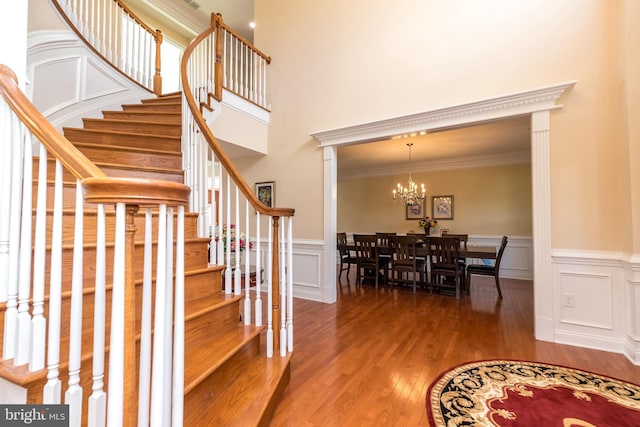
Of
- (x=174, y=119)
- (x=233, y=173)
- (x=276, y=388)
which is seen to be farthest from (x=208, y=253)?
(x=174, y=119)

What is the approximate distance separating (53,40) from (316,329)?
417cm

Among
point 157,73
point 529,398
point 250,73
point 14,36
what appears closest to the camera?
point 14,36

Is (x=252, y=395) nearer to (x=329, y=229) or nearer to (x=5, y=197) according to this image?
(x=5, y=197)

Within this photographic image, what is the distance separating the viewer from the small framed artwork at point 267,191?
14.6ft

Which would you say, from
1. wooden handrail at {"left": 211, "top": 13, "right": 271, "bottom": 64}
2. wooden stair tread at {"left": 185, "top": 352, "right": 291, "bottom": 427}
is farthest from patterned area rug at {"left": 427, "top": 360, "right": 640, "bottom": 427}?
wooden handrail at {"left": 211, "top": 13, "right": 271, "bottom": 64}

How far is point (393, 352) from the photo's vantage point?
2.43m

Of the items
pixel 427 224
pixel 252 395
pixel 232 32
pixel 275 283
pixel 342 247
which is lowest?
pixel 252 395

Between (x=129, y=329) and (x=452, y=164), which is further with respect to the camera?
(x=452, y=164)

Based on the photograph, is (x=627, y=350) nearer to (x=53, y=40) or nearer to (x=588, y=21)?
(x=588, y=21)

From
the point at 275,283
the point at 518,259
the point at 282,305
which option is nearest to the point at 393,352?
the point at 282,305

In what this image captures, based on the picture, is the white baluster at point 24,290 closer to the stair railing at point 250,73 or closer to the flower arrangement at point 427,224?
the stair railing at point 250,73

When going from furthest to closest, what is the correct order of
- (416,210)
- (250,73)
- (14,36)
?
(416,210) < (250,73) < (14,36)

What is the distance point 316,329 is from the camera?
2949mm

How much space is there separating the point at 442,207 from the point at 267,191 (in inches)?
169
